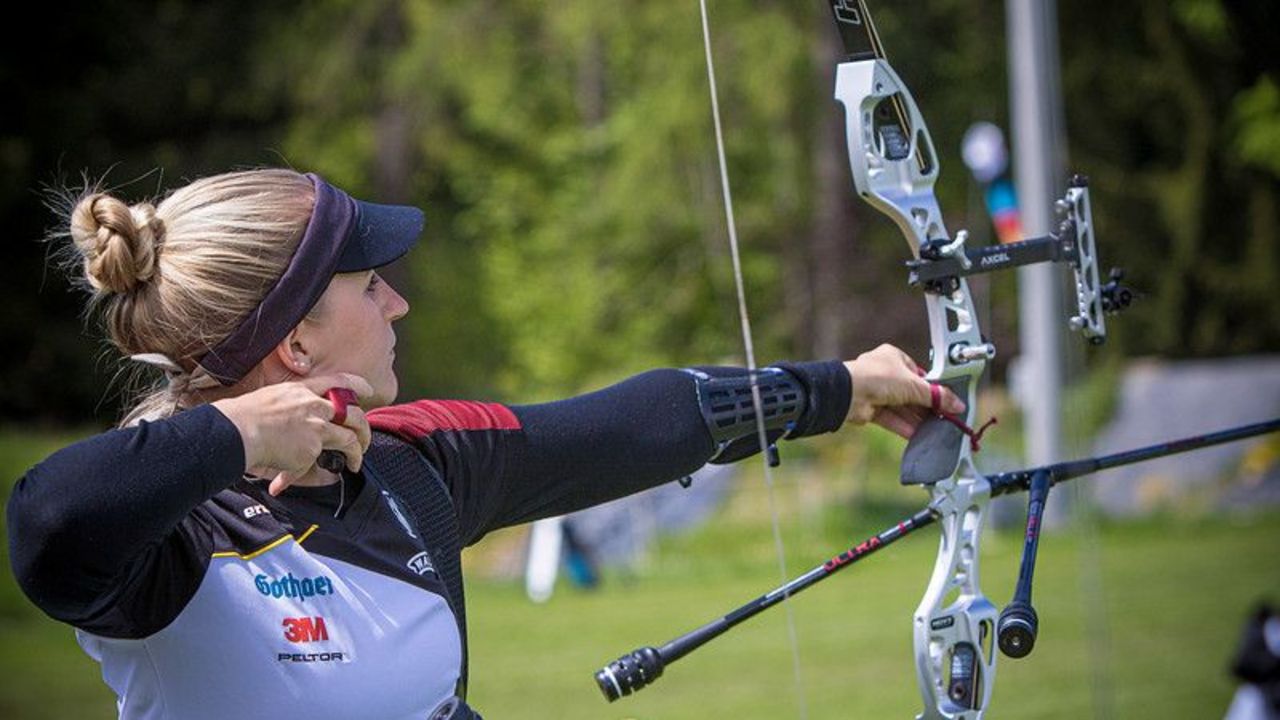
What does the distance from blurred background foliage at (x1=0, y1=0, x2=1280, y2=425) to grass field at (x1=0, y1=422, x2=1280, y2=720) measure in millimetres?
3061

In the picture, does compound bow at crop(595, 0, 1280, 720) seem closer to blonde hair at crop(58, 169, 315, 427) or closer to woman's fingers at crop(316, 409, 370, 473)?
woman's fingers at crop(316, 409, 370, 473)

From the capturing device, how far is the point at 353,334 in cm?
176

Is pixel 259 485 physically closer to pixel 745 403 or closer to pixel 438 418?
pixel 438 418

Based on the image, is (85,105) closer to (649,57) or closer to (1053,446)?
(649,57)

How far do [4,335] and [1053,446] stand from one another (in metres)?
9.77

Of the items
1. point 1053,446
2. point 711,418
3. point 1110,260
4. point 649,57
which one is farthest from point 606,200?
point 711,418

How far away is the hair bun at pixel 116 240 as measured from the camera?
1.67m

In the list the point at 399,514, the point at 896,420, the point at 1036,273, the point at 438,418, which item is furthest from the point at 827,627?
the point at 399,514

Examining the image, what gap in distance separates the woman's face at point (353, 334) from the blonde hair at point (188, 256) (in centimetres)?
7

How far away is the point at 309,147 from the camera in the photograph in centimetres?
1800

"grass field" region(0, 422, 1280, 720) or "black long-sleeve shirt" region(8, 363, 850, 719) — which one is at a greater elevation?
"black long-sleeve shirt" region(8, 363, 850, 719)

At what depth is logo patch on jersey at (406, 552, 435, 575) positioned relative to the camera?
175 centimetres

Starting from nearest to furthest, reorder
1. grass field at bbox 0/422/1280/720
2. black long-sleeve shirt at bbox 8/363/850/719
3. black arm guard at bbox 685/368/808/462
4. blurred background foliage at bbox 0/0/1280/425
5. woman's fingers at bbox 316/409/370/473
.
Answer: black long-sleeve shirt at bbox 8/363/850/719, woman's fingers at bbox 316/409/370/473, black arm guard at bbox 685/368/808/462, grass field at bbox 0/422/1280/720, blurred background foliage at bbox 0/0/1280/425

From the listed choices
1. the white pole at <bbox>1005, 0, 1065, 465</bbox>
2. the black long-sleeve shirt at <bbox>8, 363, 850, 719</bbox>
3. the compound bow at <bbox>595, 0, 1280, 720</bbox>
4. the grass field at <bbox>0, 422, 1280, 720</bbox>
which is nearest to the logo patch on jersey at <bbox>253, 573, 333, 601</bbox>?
the black long-sleeve shirt at <bbox>8, 363, 850, 719</bbox>
